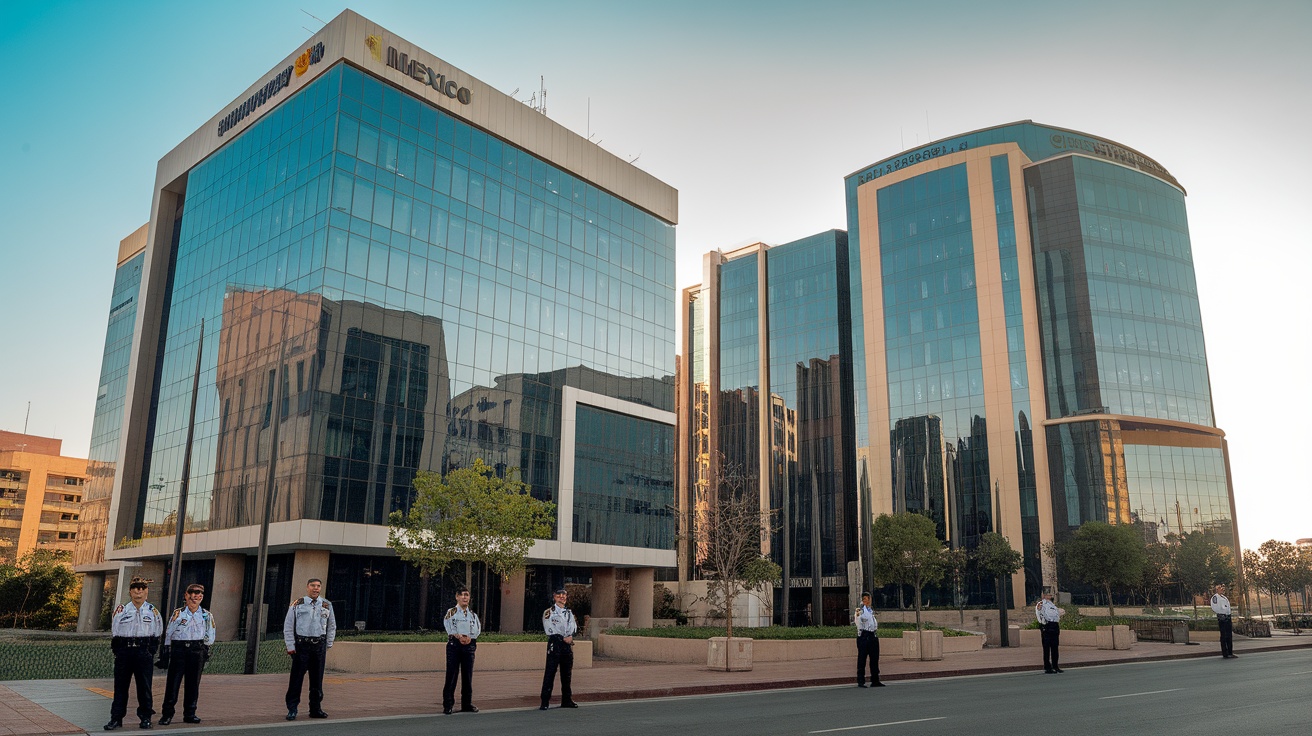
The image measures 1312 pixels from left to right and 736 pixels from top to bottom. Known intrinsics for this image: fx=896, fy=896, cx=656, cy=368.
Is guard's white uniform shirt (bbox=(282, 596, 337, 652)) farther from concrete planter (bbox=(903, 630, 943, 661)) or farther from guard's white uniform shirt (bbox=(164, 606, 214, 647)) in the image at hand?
concrete planter (bbox=(903, 630, 943, 661))

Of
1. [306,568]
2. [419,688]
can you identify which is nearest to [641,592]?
[306,568]

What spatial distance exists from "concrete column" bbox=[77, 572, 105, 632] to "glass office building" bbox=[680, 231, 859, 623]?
49.9 metres

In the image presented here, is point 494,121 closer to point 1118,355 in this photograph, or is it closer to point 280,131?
point 280,131

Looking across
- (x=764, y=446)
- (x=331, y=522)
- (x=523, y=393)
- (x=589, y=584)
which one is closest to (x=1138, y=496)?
(x=764, y=446)

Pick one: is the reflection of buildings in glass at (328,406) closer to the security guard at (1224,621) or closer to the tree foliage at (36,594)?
the security guard at (1224,621)

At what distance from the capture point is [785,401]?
94.7 meters

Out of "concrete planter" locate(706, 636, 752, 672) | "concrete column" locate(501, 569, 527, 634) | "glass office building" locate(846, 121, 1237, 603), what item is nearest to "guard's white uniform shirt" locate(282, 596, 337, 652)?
"concrete planter" locate(706, 636, 752, 672)

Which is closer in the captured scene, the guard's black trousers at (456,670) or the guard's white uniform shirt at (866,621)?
the guard's black trousers at (456,670)

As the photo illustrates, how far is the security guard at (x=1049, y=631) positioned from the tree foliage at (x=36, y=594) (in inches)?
3219

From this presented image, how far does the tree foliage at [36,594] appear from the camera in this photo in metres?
74.7

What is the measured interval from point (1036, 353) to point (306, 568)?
6211 cm

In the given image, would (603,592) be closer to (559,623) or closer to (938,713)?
(559,623)

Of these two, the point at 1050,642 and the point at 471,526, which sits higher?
the point at 471,526

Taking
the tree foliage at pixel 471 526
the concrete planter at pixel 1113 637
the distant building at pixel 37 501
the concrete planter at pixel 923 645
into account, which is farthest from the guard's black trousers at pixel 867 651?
the distant building at pixel 37 501
